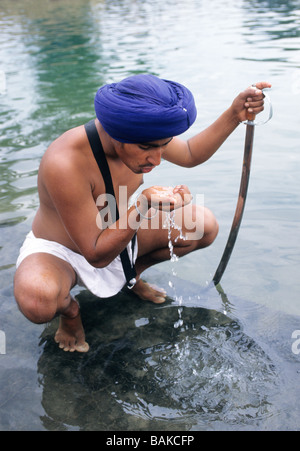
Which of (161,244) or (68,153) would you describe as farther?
(161,244)

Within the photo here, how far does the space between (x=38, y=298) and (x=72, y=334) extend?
1.42 ft

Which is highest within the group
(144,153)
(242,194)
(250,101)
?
(250,101)

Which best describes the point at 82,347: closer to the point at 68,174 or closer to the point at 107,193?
the point at 107,193

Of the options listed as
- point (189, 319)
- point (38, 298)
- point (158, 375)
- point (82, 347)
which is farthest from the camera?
point (189, 319)

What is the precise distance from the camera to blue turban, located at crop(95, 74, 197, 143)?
6.88ft

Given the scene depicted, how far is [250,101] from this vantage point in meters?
2.45

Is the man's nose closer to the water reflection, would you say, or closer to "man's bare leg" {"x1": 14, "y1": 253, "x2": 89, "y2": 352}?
"man's bare leg" {"x1": 14, "y1": 253, "x2": 89, "y2": 352}

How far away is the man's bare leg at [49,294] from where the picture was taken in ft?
7.82

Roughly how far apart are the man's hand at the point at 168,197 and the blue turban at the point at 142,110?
0.24 metres

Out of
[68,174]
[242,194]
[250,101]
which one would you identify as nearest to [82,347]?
[68,174]

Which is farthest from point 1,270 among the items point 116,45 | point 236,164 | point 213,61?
point 116,45

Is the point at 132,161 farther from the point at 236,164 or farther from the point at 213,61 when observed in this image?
the point at 213,61

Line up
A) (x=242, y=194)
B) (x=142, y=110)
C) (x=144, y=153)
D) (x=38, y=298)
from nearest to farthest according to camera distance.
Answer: (x=142, y=110), (x=144, y=153), (x=38, y=298), (x=242, y=194)

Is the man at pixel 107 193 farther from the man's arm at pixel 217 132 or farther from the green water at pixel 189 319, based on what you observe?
the green water at pixel 189 319
